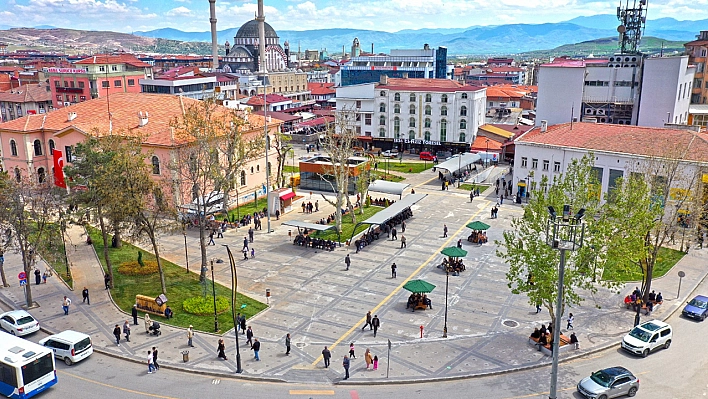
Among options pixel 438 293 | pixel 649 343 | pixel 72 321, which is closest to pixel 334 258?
pixel 438 293

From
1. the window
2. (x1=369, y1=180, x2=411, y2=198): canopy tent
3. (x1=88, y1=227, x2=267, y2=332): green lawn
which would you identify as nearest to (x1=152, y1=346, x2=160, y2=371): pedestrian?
(x1=88, y1=227, x2=267, y2=332): green lawn

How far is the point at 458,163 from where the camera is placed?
232ft

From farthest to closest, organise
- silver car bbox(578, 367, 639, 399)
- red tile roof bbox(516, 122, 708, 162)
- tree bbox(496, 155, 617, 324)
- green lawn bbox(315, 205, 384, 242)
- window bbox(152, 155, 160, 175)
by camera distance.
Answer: window bbox(152, 155, 160, 175) < red tile roof bbox(516, 122, 708, 162) < green lawn bbox(315, 205, 384, 242) < tree bbox(496, 155, 617, 324) < silver car bbox(578, 367, 639, 399)

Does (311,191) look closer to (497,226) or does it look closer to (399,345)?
(497,226)

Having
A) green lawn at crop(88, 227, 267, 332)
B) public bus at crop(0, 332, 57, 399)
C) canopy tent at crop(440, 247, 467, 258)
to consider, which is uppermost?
canopy tent at crop(440, 247, 467, 258)

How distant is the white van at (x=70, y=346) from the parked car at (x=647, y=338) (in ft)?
93.8

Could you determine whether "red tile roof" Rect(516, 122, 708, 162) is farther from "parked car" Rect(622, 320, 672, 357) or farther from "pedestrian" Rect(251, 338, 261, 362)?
"pedestrian" Rect(251, 338, 261, 362)

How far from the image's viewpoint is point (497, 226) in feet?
171

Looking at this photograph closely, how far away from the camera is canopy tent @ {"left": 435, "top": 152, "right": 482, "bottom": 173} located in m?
68.7

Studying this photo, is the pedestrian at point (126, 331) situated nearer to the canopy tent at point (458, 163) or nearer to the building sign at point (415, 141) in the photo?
the canopy tent at point (458, 163)

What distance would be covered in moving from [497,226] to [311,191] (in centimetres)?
2343

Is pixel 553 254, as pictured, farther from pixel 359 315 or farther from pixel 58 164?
pixel 58 164

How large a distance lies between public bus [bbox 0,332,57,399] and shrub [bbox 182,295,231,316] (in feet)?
30.4

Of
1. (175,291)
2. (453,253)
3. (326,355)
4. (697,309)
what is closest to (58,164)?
(175,291)
